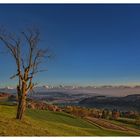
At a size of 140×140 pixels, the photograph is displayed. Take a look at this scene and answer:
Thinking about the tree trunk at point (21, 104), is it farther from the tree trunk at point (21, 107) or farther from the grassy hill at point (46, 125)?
the grassy hill at point (46, 125)

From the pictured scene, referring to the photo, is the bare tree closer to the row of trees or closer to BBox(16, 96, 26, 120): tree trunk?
BBox(16, 96, 26, 120): tree trunk

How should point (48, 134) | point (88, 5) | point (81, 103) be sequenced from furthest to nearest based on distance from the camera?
point (81, 103), point (88, 5), point (48, 134)

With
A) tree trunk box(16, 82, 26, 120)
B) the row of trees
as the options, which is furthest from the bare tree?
the row of trees

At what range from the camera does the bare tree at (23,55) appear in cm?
1487

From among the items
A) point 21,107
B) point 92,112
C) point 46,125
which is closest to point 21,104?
point 21,107

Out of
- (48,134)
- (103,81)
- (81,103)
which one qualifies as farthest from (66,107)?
(48,134)

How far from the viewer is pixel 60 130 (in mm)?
14891

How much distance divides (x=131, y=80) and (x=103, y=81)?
1.05 m

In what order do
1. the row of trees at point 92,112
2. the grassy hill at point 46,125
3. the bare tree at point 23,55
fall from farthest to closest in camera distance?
the row of trees at point 92,112 → the bare tree at point 23,55 → the grassy hill at point 46,125

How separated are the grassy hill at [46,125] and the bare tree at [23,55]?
76 centimetres

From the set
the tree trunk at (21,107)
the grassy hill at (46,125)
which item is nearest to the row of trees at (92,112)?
the grassy hill at (46,125)

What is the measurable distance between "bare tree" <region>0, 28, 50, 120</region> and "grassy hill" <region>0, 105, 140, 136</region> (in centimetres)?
76

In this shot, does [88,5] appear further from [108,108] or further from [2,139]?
[2,139]

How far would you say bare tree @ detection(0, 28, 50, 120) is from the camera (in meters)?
14.9
